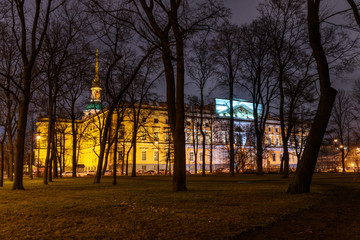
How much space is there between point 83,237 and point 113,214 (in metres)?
2.18

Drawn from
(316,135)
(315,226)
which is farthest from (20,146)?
(315,226)

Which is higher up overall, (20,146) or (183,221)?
(20,146)

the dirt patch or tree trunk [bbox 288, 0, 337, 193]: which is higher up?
tree trunk [bbox 288, 0, 337, 193]

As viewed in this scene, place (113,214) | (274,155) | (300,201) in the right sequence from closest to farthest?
(113,214)
(300,201)
(274,155)

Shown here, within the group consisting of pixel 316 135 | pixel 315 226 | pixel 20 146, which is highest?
pixel 316 135

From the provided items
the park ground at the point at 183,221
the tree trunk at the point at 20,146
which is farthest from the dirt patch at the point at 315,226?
the tree trunk at the point at 20,146

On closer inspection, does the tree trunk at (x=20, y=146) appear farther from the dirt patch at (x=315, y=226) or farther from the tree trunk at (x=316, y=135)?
the dirt patch at (x=315, y=226)

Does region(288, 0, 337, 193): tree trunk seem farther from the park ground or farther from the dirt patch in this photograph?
the dirt patch

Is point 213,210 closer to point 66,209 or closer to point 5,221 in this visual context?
point 66,209

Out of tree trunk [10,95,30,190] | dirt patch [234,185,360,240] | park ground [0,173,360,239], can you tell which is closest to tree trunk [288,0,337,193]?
park ground [0,173,360,239]

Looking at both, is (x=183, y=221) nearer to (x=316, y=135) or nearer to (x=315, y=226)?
(x=315, y=226)

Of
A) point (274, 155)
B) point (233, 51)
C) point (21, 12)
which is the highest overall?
point (233, 51)

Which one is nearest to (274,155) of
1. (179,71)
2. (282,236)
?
(179,71)

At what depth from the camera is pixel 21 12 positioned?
53.3ft
